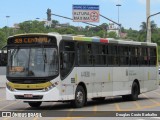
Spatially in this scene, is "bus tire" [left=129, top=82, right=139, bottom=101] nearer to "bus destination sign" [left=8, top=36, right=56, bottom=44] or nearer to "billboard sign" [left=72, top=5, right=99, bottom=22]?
"bus destination sign" [left=8, top=36, right=56, bottom=44]

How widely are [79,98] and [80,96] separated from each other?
0.11m

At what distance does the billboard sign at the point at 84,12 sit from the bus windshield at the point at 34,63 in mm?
37171

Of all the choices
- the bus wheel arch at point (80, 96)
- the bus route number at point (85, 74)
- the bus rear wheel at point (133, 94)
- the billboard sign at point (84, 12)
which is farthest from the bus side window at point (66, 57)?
the billboard sign at point (84, 12)

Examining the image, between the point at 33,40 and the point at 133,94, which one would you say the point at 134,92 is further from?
the point at 33,40

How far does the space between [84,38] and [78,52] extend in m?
1.02

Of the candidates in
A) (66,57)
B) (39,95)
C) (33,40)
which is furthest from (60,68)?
(33,40)

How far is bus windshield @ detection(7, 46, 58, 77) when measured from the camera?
21.3 meters

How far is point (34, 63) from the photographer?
21.4 meters

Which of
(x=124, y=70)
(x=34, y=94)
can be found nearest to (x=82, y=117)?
(x=34, y=94)

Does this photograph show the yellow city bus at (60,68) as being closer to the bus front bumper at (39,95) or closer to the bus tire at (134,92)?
the bus front bumper at (39,95)

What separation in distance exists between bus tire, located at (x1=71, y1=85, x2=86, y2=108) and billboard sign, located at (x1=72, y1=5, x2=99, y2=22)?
35852mm

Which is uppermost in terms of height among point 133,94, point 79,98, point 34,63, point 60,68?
point 34,63

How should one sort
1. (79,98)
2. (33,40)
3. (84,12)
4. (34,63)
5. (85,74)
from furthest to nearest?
(84,12), (85,74), (79,98), (33,40), (34,63)

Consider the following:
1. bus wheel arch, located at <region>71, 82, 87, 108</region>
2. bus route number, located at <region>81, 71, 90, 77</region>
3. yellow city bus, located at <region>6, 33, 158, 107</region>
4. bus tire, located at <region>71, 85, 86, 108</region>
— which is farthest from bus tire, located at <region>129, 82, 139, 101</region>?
bus tire, located at <region>71, 85, 86, 108</region>
